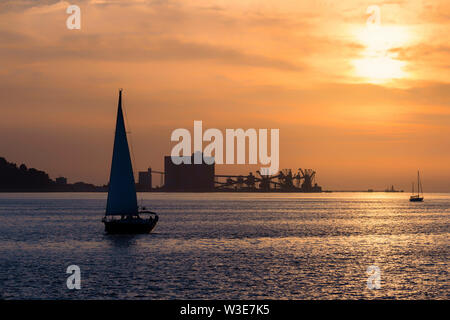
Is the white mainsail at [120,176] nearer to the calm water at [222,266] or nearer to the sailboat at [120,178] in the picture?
the sailboat at [120,178]

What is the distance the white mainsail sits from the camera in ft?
238

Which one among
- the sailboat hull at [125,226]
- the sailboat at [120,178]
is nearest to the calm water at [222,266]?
the sailboat hull at [125,226]

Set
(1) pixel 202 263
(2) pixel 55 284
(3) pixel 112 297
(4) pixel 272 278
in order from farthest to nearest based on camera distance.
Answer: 1. (1) pixel 202 263
2. (4) pixel 272 278
3. (2) pixel 55 284
4. (3) pixel 112 297

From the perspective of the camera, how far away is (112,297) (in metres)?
37.3

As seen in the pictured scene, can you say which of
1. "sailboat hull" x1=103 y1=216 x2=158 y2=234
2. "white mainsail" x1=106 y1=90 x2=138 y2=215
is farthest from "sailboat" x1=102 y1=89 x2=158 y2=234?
"sailboat hull" x1=103 y1=216 x2=158 y2=234

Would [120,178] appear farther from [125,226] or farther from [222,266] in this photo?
[222,266]

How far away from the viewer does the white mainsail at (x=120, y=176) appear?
7262cm

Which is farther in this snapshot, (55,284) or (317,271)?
(317,271)

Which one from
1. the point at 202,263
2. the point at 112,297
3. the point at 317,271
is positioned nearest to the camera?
the point at 112,297

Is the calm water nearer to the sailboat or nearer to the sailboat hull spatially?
the sailboat hull
